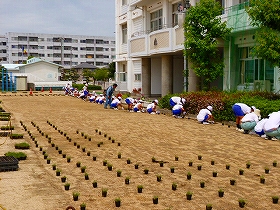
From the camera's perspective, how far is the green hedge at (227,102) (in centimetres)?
1396

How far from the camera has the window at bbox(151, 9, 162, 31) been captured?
32.3 metres

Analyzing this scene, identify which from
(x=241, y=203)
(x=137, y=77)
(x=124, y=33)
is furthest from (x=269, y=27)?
(x=124, y=33)

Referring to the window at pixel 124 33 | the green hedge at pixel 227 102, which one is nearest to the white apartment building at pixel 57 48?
the window at pixel 124 33

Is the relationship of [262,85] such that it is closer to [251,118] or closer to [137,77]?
[251,118]

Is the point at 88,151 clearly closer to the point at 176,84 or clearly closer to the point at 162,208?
the point at 162,208

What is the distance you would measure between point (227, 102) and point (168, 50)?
37.8 ft

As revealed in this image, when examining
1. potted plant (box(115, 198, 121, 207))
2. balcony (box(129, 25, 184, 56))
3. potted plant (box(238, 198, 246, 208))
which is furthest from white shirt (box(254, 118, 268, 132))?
balcony (box(129, 25, 184, 56))

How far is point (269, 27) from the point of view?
15258mm

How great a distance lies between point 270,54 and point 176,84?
18.9 m

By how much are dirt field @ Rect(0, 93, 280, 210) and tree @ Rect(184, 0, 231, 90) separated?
750 centimetres

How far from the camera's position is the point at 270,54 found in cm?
1452

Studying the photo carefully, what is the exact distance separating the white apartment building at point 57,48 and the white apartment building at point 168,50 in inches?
2227

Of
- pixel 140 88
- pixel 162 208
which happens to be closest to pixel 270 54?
pixel 162 208

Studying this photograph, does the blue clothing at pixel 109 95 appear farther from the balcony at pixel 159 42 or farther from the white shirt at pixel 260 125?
the white shirt at pixel 260 125
